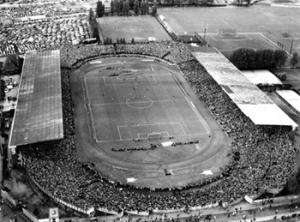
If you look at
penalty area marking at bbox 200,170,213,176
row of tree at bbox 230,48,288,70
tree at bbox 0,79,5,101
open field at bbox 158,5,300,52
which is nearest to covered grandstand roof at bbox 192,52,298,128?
row of tree at bbox 230,48,288,70

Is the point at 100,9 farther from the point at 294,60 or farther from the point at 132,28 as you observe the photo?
the point at 294,60

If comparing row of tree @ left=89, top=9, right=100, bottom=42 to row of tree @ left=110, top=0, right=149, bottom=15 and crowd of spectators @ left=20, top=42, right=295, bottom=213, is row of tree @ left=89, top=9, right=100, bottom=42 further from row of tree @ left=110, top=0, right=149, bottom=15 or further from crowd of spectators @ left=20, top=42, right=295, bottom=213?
crowd of spectators @ left=20, top=42, right=295, bottom=213

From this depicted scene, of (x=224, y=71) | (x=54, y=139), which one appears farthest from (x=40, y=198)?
(x=224, y=71)

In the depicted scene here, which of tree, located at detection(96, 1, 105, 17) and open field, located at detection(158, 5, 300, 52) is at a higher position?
tree, located at detection(96, 1, 105, 17)

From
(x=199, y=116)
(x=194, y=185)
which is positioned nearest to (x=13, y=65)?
(x=199, y=116)

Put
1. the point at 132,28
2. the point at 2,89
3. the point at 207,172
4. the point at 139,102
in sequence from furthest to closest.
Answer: the point at 132,28 → the point at 2,89 → the point at 139,102 → the point at 207,172

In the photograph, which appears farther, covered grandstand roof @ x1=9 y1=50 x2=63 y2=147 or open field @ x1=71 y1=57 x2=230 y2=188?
open field @ x1=71 y1=57 x2=230 y2=188
